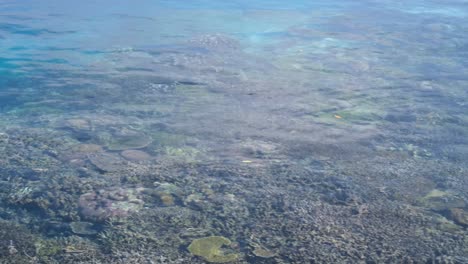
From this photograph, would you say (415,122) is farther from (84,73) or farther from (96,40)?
(96,40)

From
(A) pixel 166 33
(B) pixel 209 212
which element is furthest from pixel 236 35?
(B) pixel 209 212

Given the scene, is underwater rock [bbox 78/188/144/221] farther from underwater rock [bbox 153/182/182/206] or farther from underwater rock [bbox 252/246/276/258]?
underwater rock [bbox 252/246/276/258]

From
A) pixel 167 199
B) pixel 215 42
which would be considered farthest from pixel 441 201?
pixel 215 42

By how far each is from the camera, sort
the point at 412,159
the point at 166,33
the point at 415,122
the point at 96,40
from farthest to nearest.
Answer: the point at 166,33
the point at 96,40
the point at 415,122
the point at 412,159

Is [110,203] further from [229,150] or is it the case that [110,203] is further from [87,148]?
[229,150]

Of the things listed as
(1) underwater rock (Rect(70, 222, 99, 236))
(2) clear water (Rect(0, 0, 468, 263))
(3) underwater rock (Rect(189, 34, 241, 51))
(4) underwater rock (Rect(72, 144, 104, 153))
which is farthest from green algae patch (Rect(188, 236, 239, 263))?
(3) underwater rock (Rect(189, 34, 241, 51))

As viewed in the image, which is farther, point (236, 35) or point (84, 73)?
point (236, 35)
